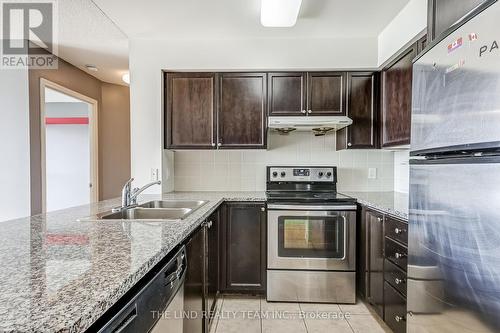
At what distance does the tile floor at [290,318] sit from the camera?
7.07 feet

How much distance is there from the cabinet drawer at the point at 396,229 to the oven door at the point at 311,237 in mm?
471

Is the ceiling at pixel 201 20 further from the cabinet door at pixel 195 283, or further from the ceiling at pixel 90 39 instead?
the cabinet door at pixel 195 283

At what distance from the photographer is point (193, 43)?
111 inches

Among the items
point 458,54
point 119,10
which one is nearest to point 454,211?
point 458,54

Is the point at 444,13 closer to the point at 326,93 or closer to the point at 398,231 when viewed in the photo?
the point at 398,231

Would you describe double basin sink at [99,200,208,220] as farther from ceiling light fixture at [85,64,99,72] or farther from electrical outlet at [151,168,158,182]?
ceiling light fixture at [85,64,99,72]

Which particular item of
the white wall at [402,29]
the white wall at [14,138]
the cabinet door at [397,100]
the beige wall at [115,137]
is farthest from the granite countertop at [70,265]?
the beige wall at [115,137]

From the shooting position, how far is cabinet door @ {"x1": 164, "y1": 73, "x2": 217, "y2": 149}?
2.85 metres

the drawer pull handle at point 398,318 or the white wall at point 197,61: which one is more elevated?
the white wall at point 197,61

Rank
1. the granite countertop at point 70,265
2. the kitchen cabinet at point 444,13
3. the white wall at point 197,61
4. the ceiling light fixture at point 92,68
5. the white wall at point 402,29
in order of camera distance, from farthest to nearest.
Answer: the ceiling light fixture at point 92,68, the white wall at point 197,61, the white wall at point 402,29, the kitchen cabinet at point 444,13, the granite countertop at point 70,265

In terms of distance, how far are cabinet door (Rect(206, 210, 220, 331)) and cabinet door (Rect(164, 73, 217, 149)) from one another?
2.77 ft

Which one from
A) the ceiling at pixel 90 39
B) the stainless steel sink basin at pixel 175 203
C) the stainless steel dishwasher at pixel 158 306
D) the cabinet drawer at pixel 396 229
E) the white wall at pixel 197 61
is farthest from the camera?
the white wall at pixel 197 61

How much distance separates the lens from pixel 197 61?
9.19 ft

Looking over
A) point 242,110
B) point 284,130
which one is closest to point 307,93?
point 284,130
